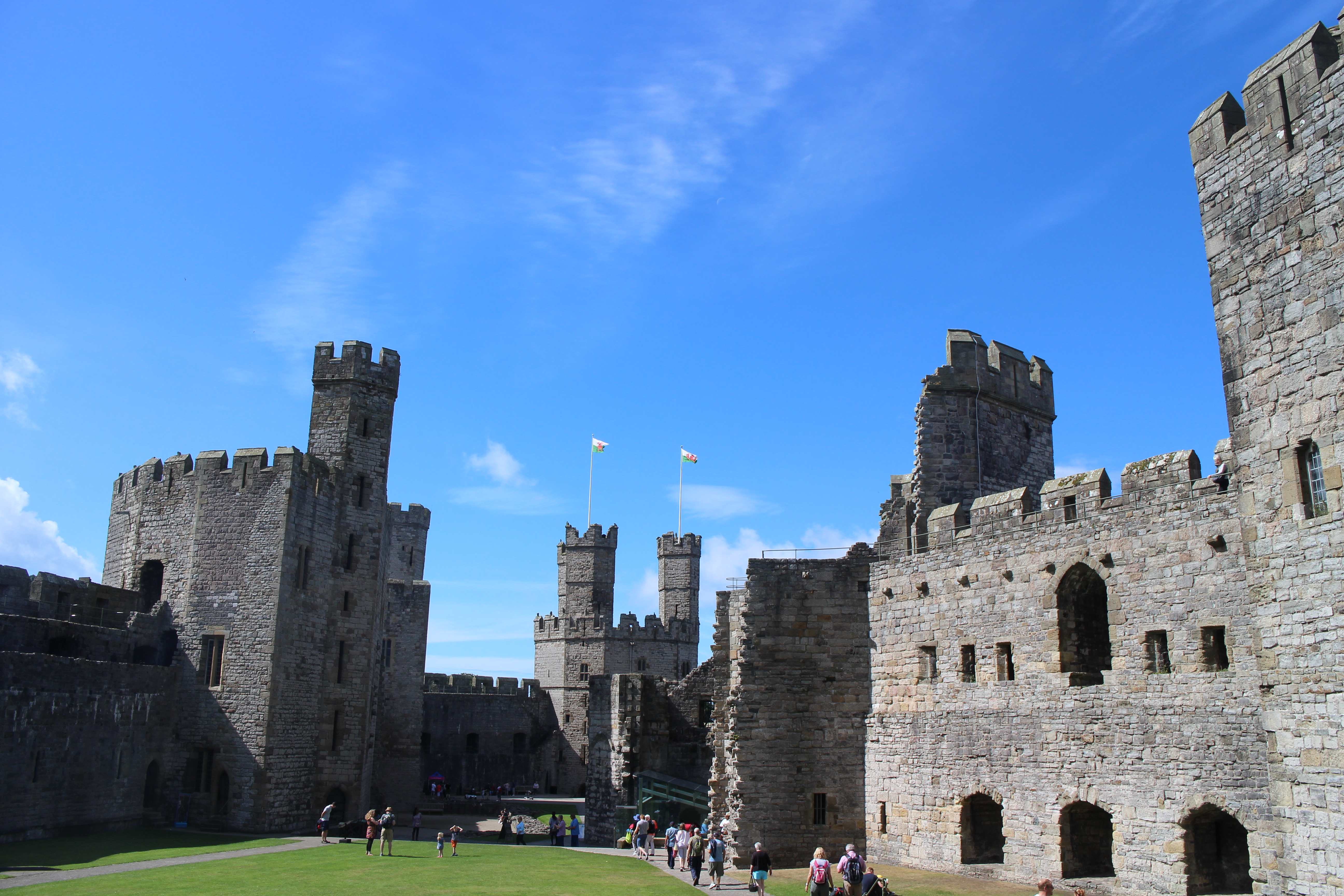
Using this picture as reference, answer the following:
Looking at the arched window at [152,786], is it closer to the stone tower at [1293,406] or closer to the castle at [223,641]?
the castle at [223,641]

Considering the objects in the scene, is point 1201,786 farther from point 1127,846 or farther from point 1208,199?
point 1208,199

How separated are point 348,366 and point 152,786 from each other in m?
14.5

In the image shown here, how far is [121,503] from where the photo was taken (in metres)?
34.2

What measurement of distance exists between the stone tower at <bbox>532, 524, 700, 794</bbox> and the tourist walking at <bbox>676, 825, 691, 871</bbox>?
97.2ft

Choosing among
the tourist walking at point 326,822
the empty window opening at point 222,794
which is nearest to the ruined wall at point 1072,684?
the tourist walking at point 326,822

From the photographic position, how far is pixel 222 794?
29344 millimetres

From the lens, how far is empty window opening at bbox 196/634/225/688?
99.0 feet

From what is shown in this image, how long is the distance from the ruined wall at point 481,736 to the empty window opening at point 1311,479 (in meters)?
45.4

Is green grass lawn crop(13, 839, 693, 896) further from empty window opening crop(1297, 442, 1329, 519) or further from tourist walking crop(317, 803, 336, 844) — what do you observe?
empty window opening crop(1297, 442, 1329, 519)

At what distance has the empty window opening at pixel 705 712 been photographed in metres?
34.3

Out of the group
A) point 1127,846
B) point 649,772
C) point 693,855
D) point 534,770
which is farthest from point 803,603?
point 534,770

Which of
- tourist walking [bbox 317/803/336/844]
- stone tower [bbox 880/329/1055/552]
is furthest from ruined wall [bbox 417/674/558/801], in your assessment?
stone tower [bbox 880/329/1055/552]

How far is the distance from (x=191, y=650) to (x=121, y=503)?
7.11 m

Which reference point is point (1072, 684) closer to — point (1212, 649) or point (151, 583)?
point (1212, 649)
